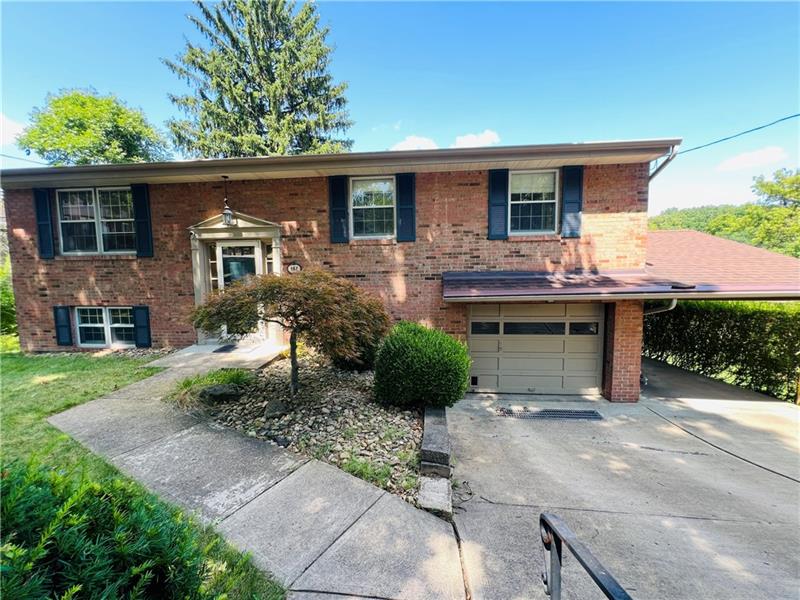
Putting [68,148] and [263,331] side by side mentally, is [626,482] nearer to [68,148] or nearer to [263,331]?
[263,331]

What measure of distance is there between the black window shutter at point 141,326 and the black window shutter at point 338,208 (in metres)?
4.79

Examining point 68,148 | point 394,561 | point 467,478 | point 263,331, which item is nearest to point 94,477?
point 394,561

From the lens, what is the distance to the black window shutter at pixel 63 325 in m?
7.94

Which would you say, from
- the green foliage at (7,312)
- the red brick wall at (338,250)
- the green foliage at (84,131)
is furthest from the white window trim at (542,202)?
the green foliage at (84,131)

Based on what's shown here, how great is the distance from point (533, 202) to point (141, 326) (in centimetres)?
925

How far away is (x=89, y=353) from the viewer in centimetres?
775

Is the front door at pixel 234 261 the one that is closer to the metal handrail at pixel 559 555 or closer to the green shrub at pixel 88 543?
the green shrub at pixel 88 543

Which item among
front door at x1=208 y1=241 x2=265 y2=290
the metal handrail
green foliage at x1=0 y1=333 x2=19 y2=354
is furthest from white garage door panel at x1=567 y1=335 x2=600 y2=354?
green foliage at x1=0 y1=333 x2=19 y2=354

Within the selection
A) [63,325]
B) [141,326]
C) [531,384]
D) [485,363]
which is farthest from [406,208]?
[63,325]

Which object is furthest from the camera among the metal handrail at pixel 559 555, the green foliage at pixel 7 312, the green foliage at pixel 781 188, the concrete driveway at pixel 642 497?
the green foliage at pixel 781 188

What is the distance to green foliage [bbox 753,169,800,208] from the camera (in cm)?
2341

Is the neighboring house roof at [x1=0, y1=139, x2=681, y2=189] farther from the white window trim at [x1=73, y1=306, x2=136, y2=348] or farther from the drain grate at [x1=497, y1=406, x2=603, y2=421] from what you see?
the drain grate at [x1=497, y1=406, x2=603, y2=421]

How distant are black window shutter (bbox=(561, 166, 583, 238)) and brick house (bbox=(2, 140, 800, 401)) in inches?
1.1

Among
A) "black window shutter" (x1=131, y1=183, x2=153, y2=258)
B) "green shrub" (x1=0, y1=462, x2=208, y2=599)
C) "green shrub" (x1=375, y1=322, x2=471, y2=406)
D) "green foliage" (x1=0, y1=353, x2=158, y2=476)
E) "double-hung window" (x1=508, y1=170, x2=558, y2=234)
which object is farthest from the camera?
"black window shutter" (x1=131, y1=183, x2=153, y2=258)
